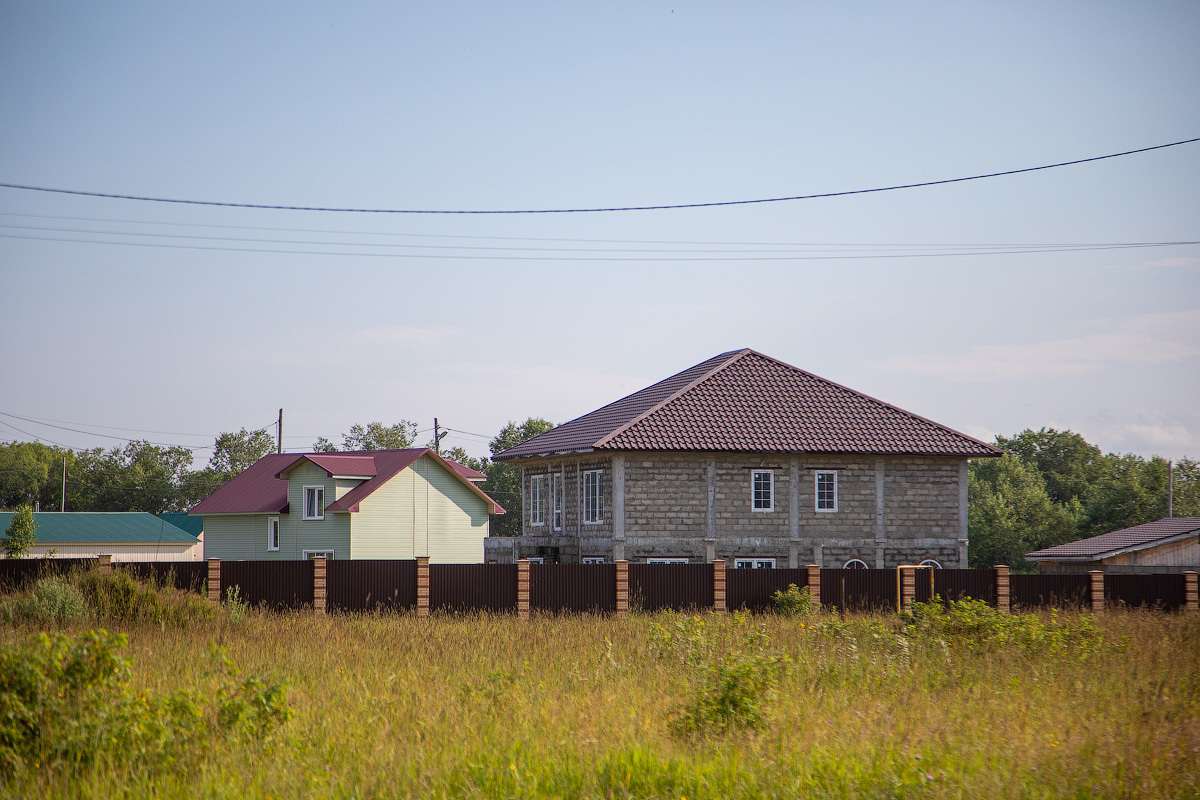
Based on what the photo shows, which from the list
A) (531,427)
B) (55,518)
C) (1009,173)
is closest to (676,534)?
(1009,173)

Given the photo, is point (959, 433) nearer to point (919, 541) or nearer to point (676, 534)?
point (919, 541)

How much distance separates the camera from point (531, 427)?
255 feet

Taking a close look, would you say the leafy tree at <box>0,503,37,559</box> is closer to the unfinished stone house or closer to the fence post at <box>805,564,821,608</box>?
the unfinished stone house

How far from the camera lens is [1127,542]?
41.7 m

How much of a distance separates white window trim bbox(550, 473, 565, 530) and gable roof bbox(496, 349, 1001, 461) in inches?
43.3

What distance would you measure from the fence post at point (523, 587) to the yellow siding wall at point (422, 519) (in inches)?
810

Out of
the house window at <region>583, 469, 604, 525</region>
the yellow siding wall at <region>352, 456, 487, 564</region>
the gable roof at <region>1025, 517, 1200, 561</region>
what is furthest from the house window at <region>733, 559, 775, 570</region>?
the gable roof at <region>1025, 517, 1200, 561</region>

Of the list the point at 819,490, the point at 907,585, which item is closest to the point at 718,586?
the point at 907,585

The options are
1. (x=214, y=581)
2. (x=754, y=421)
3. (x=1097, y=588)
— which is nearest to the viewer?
(x=214, y=581)

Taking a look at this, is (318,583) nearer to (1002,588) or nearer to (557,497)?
(557,497)

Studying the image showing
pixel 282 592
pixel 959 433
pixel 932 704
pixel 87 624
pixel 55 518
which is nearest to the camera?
pixel 932 704

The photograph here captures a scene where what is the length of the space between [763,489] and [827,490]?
1943 mm

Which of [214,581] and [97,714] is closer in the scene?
[97,714]

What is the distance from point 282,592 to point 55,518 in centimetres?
4340
